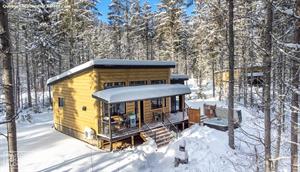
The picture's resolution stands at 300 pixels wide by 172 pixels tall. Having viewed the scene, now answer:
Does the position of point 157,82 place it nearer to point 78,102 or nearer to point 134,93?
point 134,93

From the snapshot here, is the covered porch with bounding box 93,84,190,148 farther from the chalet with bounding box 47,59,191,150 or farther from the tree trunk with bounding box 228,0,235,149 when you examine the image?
the tree trunk with bounding box 228,0,235,149

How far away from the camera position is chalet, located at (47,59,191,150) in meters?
14.7

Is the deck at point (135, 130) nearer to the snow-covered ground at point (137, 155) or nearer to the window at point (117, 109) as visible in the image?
the snow-covered ground at point (137, 155)

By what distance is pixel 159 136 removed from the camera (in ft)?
49.5

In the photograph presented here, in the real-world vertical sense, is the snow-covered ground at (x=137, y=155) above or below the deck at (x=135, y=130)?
below

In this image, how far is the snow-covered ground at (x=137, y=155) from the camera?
1162 cm

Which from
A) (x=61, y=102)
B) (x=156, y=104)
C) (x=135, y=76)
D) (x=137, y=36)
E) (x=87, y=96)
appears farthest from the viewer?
(x=137, y=36)

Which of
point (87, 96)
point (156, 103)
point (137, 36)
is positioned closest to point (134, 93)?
point (87, 96)

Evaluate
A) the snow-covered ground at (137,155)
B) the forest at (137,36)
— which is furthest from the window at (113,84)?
the forest at (137,36)

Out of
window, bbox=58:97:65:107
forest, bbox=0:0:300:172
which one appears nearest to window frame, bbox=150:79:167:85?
forest, bbox=0:0:300:172

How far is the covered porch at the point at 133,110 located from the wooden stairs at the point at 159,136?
1.21 feet

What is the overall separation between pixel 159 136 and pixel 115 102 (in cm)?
348

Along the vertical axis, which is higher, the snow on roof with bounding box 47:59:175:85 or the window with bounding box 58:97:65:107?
the snow on roof with bounding box 47:59:175:85

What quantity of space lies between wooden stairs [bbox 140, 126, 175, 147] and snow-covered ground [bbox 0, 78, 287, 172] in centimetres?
52
